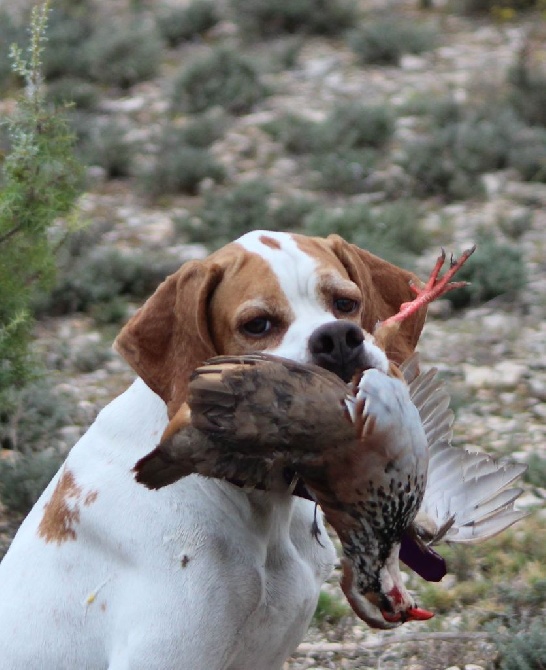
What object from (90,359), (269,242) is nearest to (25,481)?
(90,359)

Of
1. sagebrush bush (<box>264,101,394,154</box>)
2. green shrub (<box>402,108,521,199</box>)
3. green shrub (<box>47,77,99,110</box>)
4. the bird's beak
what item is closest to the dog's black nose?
the bird's beak

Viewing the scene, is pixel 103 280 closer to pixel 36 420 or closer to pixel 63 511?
pixel 36 420

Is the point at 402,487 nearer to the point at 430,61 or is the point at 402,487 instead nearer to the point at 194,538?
the point at 194,538

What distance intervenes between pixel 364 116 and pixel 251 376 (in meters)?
6.50

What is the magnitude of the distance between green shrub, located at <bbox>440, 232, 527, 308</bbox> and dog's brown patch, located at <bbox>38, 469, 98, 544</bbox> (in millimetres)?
3960

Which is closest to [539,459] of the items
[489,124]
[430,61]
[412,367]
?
[412,367]

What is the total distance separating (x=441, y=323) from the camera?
6.97m

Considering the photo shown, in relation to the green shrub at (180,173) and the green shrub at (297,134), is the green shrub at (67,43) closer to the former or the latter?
the green shrub at (297,134)

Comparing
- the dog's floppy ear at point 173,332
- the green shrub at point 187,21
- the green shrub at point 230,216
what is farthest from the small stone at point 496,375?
the green shrub at point 187,21

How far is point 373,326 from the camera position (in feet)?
11.5

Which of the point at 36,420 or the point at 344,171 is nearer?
the point at 36,420

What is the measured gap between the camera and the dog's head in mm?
3215

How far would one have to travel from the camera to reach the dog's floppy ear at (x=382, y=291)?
3516mm

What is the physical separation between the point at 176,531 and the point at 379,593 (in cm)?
51
